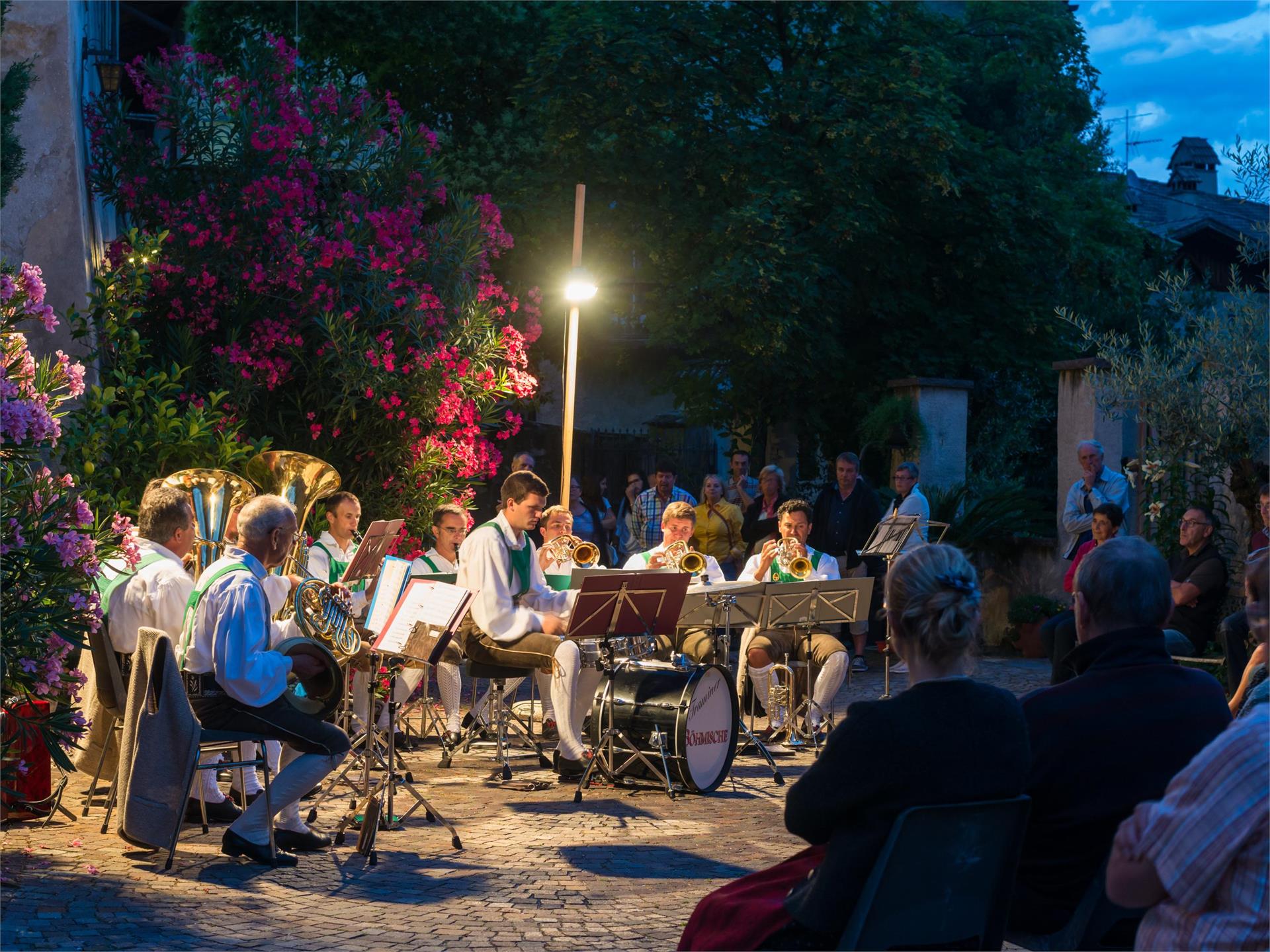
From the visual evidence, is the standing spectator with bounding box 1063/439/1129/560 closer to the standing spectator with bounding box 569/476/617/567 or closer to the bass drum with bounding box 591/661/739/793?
the standing spectator with bounding box 569/476/617/567

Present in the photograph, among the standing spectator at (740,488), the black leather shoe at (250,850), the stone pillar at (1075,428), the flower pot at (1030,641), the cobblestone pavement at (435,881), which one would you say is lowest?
the cobblestone pavement at (435,881)

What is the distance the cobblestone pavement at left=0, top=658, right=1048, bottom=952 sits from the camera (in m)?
5.17

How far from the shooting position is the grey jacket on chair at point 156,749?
5863mm

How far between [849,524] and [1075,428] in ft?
9.16

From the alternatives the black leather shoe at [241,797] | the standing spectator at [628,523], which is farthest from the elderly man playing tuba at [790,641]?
the black leather shoe at [241,797]

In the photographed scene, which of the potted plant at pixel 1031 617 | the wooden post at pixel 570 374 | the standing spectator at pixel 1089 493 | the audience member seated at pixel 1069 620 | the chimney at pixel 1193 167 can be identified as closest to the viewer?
the audience member seated at pixel 1069 620

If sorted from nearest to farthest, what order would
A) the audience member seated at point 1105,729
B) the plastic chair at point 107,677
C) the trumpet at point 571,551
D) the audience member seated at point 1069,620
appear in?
the audience member seated at point 1105,729 → the plastic chair at point 107,677 → the audience member seated at point 1069,620 → the trumpet at point 571,551

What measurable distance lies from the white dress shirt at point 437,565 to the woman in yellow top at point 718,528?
9.54 feet

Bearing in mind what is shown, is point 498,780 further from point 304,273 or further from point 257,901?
point 304,273

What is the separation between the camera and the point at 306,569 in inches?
337

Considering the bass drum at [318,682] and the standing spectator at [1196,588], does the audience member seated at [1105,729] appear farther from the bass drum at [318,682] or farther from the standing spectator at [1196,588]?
the standing spectator at [1196,588]

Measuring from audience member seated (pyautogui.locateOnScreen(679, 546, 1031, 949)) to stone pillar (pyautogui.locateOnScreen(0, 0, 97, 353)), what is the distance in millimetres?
7775

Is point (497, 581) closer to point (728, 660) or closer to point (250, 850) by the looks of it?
point (728, 660)

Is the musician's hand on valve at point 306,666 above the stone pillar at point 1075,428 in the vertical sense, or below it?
below
